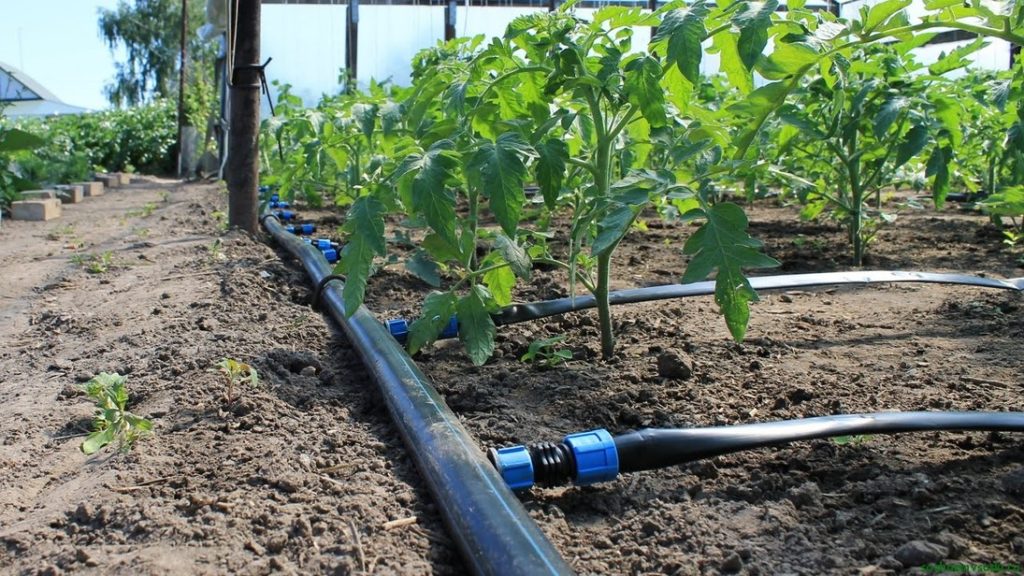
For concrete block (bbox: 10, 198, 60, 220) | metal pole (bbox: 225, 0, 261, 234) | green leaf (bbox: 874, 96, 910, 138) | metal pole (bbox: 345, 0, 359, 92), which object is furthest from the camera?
metal pole (bbox: 345, 0, 359, 92)

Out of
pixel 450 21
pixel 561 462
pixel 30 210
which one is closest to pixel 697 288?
pixel 561 462

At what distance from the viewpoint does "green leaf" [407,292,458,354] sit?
2.18m

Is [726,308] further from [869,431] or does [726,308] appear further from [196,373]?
[196,373]

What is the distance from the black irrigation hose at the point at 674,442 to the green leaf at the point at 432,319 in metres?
0.64

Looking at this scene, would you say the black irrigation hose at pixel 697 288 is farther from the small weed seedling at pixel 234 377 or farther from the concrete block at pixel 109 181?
the concrete block at pixel 109 181

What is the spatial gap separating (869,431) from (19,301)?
3.56 m

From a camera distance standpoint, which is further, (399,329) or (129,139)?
(129,139)

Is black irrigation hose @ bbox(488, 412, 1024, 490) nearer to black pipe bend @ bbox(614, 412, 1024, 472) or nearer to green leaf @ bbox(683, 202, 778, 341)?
black pipe bend @ bbox(614, 412, 1024, 472)

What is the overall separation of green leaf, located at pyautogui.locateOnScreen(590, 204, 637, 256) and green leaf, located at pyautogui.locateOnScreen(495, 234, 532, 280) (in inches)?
13.9

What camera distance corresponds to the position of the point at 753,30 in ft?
5.45

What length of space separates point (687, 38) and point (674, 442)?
2.67 feet

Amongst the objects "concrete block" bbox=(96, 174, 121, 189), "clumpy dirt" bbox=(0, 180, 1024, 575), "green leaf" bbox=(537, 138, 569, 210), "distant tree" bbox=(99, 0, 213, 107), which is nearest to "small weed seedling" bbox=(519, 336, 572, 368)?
"clumpy dirt" bbox=(0, 180, 1024, 575)

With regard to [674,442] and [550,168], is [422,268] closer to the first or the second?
[550,168]

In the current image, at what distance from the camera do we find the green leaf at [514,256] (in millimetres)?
2035
